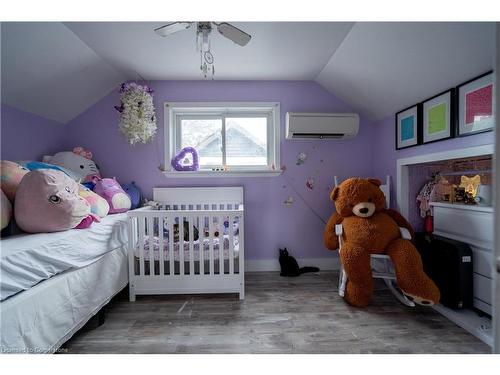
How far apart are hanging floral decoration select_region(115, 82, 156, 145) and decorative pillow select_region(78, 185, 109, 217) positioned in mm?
653

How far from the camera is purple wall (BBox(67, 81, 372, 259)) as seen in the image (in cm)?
228

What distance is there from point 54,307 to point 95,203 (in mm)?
809

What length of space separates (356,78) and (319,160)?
86cm

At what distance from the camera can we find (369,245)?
1.56 metres

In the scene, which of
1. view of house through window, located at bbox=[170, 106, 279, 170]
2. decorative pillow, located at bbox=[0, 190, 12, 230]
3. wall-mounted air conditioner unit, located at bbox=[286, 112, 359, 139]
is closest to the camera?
decorative pillow, located at bbox=[0, 190, 12, 230]

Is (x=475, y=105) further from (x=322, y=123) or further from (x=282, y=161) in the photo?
(x=282, y=161)

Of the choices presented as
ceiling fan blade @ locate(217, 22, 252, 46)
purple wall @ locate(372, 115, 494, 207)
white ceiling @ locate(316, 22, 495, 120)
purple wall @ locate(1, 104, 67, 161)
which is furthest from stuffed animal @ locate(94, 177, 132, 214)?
purple wall @ locate(372, 115, 494, 207)

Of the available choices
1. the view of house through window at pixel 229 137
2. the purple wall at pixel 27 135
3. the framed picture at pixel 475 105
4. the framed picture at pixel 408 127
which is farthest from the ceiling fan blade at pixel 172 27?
the framed picture at pixel 408 127

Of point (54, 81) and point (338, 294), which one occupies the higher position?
point (54, 81)

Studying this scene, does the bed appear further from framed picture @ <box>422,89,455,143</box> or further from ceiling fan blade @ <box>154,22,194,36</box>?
framed picture @ <box>422,89,455,143</box>

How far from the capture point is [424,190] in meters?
1.93
